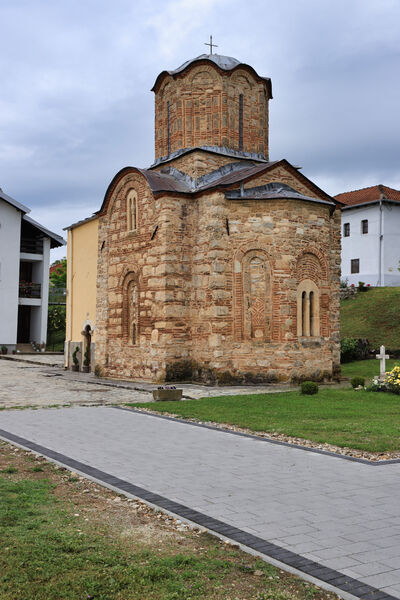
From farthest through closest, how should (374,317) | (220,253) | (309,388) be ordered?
1. (374,317)
2. (220,253)
3. (309,388)

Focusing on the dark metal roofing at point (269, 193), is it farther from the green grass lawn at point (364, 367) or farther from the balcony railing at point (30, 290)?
the balcony railing at point (30, 290)

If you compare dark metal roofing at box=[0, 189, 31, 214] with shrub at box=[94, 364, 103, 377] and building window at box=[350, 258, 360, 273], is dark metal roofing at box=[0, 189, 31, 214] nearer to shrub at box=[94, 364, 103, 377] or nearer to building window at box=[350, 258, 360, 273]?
shrub at box=[94, 364, 103, 377]

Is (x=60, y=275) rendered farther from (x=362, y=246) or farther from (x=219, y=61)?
(x=219, y=61)

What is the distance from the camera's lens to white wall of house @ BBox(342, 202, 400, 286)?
3897cm

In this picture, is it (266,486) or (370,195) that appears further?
(370,195)

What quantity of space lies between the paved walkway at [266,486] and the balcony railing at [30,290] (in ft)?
90.8

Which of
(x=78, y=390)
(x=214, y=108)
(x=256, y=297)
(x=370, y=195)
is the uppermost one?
(x=370, y=195)

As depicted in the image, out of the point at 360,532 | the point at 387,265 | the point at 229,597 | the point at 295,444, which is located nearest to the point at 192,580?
the point at 229,597

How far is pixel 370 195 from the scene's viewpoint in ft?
132

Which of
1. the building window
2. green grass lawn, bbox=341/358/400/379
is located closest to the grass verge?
green grass lawn, bbox=341/358/400/379

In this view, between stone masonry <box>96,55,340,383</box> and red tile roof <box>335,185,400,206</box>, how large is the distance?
20305 mm

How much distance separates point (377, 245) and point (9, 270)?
2460cm

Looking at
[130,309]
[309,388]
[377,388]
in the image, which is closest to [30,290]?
[130,309]

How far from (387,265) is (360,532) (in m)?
36.7
